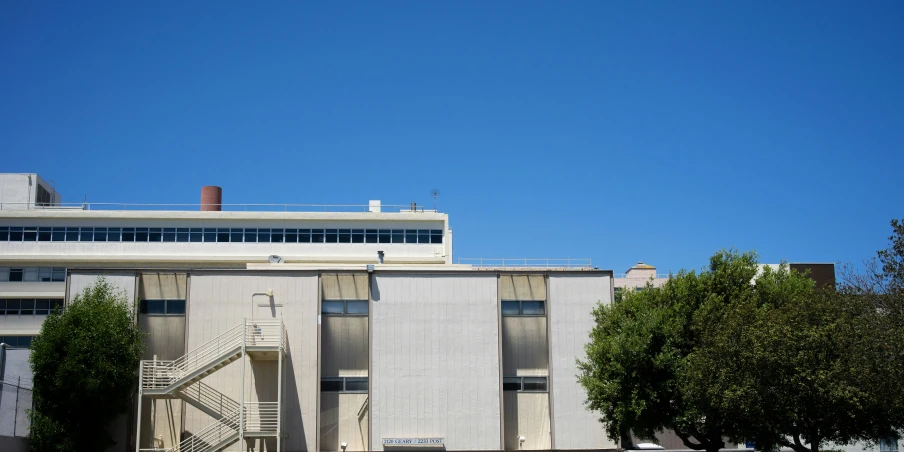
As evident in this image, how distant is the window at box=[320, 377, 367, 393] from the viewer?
143ft

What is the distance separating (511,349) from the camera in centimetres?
4494

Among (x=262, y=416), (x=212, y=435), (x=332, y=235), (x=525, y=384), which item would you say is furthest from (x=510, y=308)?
(x=332, y=235)

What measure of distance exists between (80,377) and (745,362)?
2755 cm

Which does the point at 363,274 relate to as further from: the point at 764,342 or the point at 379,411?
the point at 764,342

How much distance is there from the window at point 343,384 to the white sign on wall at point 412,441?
2.63m

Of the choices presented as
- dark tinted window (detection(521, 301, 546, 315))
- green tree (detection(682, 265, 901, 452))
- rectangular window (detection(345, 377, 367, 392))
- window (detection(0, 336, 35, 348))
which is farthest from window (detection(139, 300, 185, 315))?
window (detection(0, 336, 35, 348))

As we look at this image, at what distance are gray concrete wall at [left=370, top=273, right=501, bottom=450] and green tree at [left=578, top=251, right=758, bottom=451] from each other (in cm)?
486

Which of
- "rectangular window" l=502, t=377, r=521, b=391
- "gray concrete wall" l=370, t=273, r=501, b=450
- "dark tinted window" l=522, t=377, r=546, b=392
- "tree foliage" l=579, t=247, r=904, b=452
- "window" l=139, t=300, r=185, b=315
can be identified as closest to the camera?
"tree foliage" l=579, t=247, r=904, b=452

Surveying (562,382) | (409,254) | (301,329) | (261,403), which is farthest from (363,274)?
(409,254)

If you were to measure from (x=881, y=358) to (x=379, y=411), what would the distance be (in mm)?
21825

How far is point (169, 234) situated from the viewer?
252 ft

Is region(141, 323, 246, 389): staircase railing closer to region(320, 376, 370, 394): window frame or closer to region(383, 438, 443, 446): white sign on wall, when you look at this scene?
region(320, 376, 370, 394): window frame

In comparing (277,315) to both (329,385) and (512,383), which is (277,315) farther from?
(512,383)

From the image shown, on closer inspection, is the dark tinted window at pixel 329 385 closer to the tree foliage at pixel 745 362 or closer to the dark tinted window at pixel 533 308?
the dark tinted window at pixel 533 308
